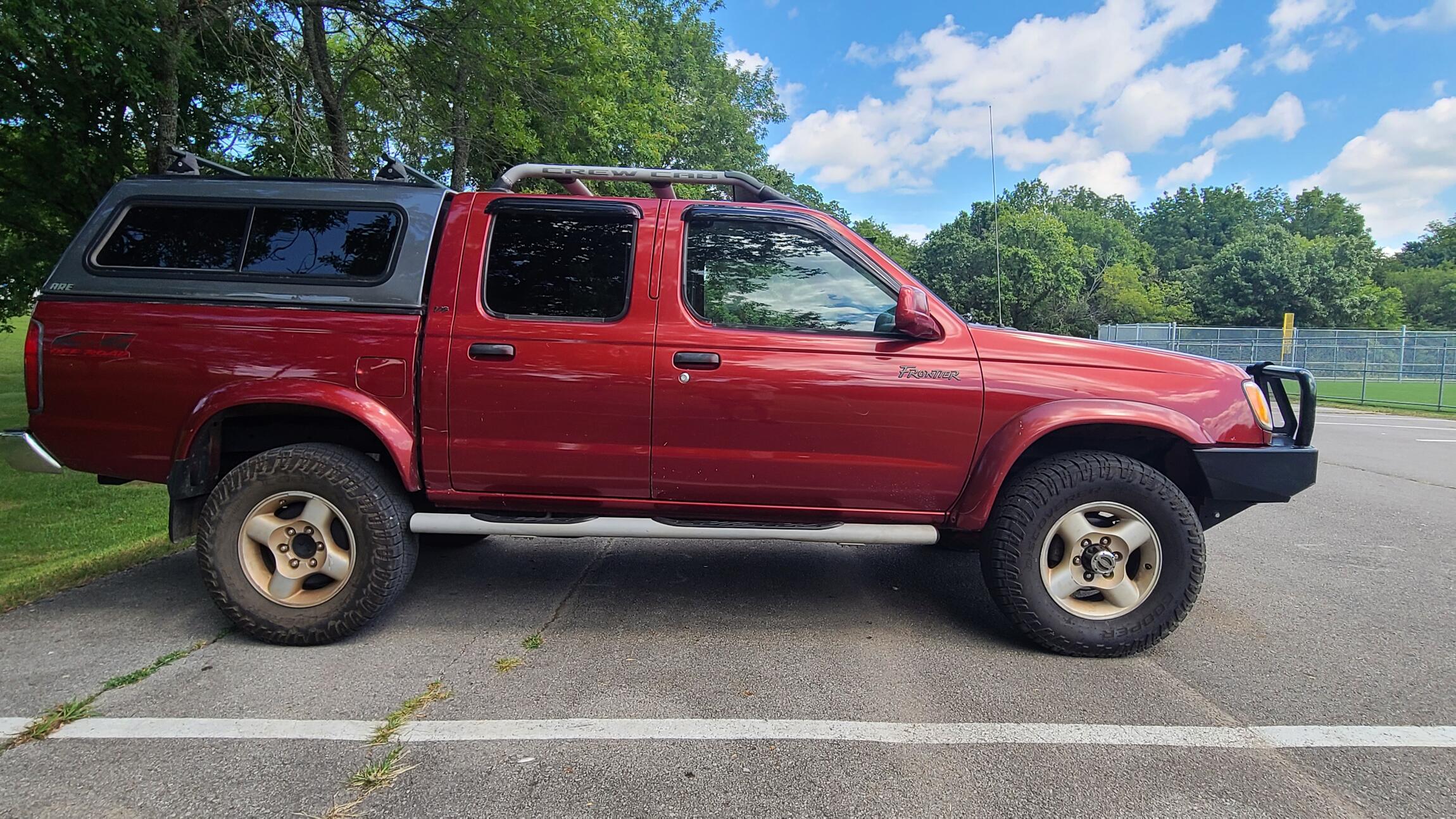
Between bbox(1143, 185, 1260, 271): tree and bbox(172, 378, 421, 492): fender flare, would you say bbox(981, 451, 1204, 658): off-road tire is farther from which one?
bbox(1143, 185, 1260, 271): tree

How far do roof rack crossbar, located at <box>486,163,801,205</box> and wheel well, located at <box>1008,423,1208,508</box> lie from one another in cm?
163

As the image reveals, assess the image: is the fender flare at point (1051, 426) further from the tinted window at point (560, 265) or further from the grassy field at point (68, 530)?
the grassy field at point (68, 530)

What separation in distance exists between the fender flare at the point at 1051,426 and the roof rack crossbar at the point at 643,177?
1449 millimetres

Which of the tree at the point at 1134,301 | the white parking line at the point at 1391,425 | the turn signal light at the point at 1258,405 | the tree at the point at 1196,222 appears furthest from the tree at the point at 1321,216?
the turn signal light at the point at 1258,405

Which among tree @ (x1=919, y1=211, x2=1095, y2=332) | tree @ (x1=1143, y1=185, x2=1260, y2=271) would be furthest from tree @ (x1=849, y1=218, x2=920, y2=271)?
tree @ (x1=1143, y1=185, x2=1260, y2=271)

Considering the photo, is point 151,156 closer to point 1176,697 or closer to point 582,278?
point 582,278

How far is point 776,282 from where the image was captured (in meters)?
3.41

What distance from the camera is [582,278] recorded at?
11.2 feet

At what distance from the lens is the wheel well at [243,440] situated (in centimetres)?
333

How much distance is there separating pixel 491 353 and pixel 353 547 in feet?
3.47

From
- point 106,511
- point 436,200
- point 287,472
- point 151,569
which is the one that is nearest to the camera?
point 287,472

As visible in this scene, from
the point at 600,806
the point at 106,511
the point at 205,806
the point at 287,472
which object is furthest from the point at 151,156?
the point at 600,806

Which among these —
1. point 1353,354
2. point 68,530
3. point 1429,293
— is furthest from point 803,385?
point 1429,293

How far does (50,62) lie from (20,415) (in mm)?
7033
